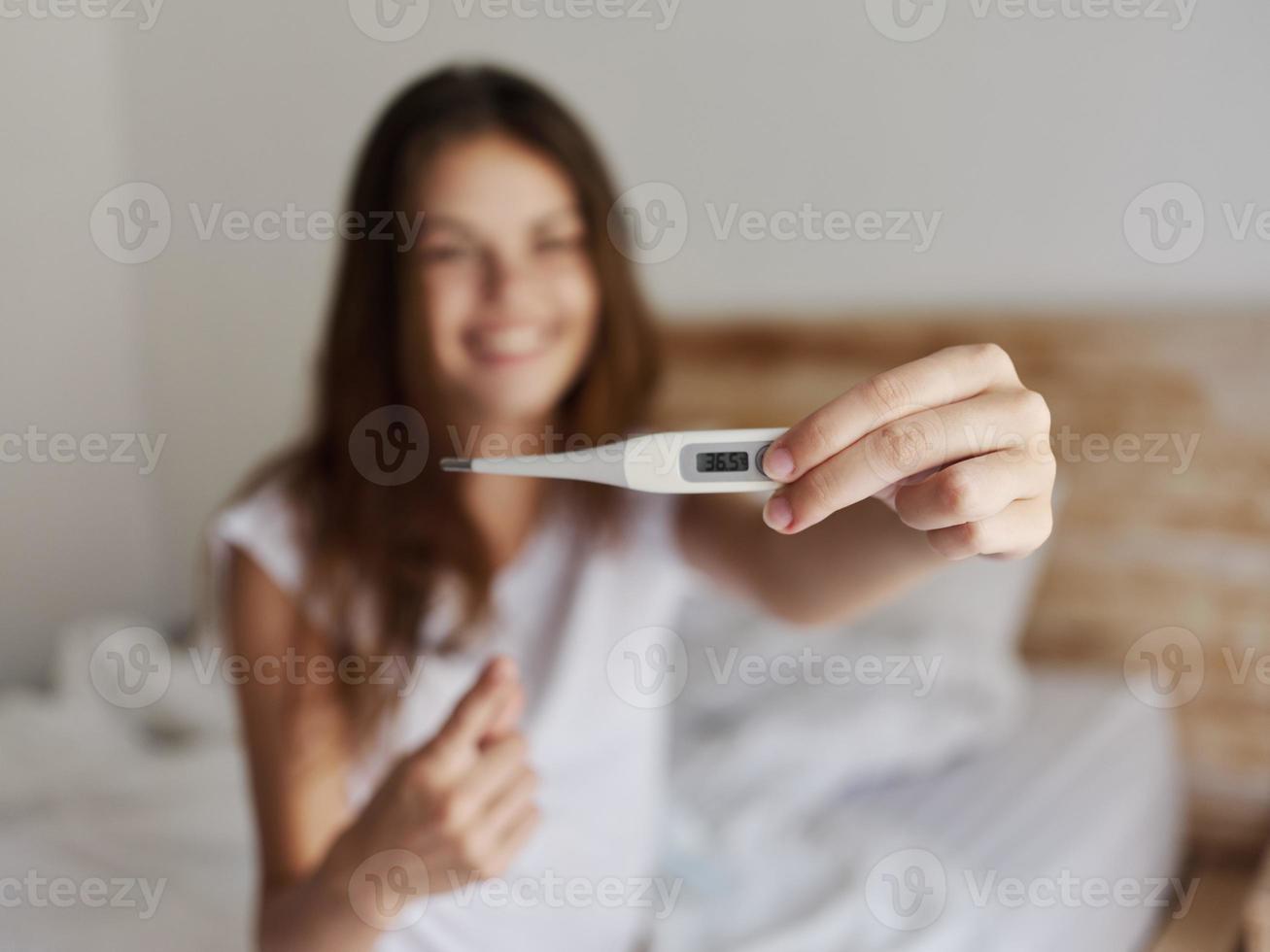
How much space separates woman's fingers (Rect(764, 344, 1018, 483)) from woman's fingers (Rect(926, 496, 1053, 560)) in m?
0.06

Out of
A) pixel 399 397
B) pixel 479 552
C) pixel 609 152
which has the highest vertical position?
pixel 609 152

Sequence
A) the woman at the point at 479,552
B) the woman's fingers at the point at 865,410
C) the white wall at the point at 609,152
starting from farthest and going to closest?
1. the white wall at the point at 609,152
2. the woman at the point at 479,552
3. the woman's fingers at the point at 865,410

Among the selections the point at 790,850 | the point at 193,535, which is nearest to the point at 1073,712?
the point at 790,850

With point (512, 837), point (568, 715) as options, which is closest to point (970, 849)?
point (568, 715)

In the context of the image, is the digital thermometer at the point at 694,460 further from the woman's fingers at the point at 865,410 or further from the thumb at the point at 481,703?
the thumb at the point at 481,703

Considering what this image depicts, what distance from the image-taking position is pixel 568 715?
0.81 m

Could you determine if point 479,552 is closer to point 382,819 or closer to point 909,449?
point 382,819

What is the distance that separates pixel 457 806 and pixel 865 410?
327 mm

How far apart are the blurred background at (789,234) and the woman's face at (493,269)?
40 cm

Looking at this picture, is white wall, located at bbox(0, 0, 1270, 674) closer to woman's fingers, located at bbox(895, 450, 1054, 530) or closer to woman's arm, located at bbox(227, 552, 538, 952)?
woman's arm, located at bbox(227, 552, 538, 952)

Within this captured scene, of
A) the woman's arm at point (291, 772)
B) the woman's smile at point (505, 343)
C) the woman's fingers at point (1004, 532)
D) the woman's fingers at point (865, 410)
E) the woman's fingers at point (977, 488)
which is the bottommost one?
the woman's arm at point (291, 772)

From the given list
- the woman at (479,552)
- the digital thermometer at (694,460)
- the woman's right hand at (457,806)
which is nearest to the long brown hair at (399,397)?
the woman at (479,552)

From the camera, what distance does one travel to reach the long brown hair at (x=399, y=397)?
789 millimetres

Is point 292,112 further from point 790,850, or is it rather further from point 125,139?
point 790,850
